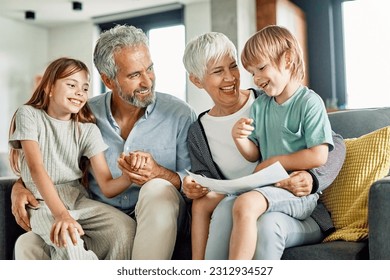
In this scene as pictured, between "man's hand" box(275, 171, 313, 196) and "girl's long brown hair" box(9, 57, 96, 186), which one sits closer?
"man's hand" box(275, 171, 313, 196)

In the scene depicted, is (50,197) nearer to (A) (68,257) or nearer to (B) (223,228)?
(A) (68,257)

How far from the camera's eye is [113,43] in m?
1.38

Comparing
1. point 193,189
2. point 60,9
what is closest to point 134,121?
point 193,189

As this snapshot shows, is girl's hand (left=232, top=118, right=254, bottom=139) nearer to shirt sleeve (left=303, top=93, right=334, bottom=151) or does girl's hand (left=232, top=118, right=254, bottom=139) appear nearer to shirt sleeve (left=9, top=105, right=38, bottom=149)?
shirt sleeve (left=303, top=93, right=334, bottom=151)

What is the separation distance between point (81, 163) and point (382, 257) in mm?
789

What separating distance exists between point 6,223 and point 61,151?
9.1 inches

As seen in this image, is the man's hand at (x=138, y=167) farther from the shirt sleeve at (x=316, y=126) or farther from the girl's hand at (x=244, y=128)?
the shirt sleeve at (x=316, y=126)

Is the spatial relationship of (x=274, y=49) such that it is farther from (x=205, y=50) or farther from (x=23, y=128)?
(x=23, y=128)

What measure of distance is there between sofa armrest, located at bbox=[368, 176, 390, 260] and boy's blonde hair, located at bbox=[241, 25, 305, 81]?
0.35m

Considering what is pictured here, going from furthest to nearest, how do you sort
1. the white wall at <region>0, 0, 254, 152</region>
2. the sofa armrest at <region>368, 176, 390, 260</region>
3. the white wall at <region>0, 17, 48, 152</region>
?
the white wall at <region>0, 0, 254, 152</region>, the white wall at <region>0, 17, 48, 152</region>, the sofa armrest at <region>368, 176, 390, 260</region>

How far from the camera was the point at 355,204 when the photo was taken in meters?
1.11

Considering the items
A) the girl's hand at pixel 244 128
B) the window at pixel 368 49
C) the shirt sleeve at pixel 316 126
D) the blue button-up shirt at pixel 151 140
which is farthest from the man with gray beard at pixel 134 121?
the window at pixel 368 49

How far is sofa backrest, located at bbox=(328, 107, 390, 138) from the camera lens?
133cm

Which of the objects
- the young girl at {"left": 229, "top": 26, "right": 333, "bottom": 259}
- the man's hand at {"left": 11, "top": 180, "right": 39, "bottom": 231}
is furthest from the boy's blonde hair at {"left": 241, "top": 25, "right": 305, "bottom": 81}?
the man's hand at {"left": 11, "top": 180, "right": 39, "bottom": 231}
